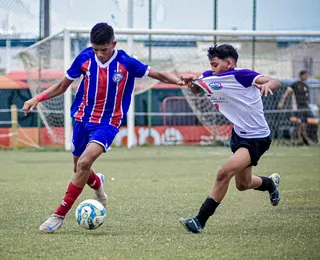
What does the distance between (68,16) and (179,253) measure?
1289 centimetres

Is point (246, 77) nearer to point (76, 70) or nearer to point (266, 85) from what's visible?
point (266, 85)

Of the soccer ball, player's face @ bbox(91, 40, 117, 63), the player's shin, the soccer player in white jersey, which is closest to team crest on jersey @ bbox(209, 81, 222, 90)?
the soccer player in white jersey

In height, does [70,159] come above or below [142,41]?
below

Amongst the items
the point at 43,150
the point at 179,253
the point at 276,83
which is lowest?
the point at 43,150

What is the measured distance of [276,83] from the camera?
577cm

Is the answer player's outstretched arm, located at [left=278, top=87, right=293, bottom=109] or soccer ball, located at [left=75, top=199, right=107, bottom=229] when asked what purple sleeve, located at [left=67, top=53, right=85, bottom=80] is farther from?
player's outstretched arm, located at [left=278, top=87, right=293, bottom=109]

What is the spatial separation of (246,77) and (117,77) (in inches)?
44.1

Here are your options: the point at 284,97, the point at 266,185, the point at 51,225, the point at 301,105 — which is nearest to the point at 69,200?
the point at 51,225

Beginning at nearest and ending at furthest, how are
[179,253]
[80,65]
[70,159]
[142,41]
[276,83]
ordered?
[179,253]
[276,83]
[80,65]
[70,159]
[142,41]

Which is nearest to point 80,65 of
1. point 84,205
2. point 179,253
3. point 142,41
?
point 84,205

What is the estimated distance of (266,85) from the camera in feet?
18.5

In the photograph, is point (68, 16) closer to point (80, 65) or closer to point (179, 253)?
point (80, 65)

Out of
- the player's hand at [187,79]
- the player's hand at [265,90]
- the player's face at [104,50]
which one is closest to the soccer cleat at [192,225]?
the player's hand at [265,90]

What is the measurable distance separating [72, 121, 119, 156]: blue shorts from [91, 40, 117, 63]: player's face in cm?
57
